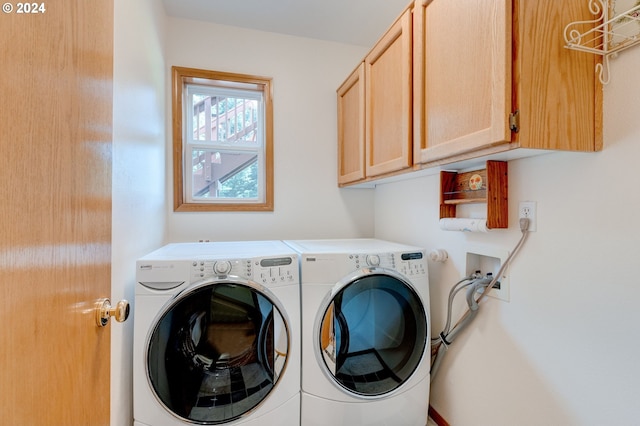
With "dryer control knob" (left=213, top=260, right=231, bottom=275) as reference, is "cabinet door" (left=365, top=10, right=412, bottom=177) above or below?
above

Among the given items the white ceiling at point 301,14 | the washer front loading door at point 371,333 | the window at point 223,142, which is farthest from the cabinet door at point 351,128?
the washer front loading door at point 371,333

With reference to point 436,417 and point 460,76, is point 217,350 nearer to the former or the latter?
point 436,417

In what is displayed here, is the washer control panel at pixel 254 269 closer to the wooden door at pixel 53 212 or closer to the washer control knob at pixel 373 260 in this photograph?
the washer control knob at pixel 373 260

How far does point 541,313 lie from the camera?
1.13 m

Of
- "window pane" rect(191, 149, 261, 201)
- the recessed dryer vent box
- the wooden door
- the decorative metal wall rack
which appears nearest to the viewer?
the wooden door

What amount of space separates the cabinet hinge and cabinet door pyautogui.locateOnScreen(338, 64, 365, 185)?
1093 millimetres

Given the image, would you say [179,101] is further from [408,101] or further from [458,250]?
[458,250]

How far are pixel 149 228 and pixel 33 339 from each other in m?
1.25

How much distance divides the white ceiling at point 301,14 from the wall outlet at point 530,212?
1.55 metres

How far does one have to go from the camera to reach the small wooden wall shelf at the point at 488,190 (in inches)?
48.8

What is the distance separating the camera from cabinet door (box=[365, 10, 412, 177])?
4.71ft

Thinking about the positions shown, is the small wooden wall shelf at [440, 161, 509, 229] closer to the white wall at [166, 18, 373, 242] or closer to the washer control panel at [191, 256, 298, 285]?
the washer control panel at [191, 256, 298, 285]

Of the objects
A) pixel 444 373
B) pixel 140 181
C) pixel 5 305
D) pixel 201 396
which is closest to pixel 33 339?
pixel 5 305

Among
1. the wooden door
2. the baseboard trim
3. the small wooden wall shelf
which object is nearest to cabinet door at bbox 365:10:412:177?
the small wooden wall shelf
